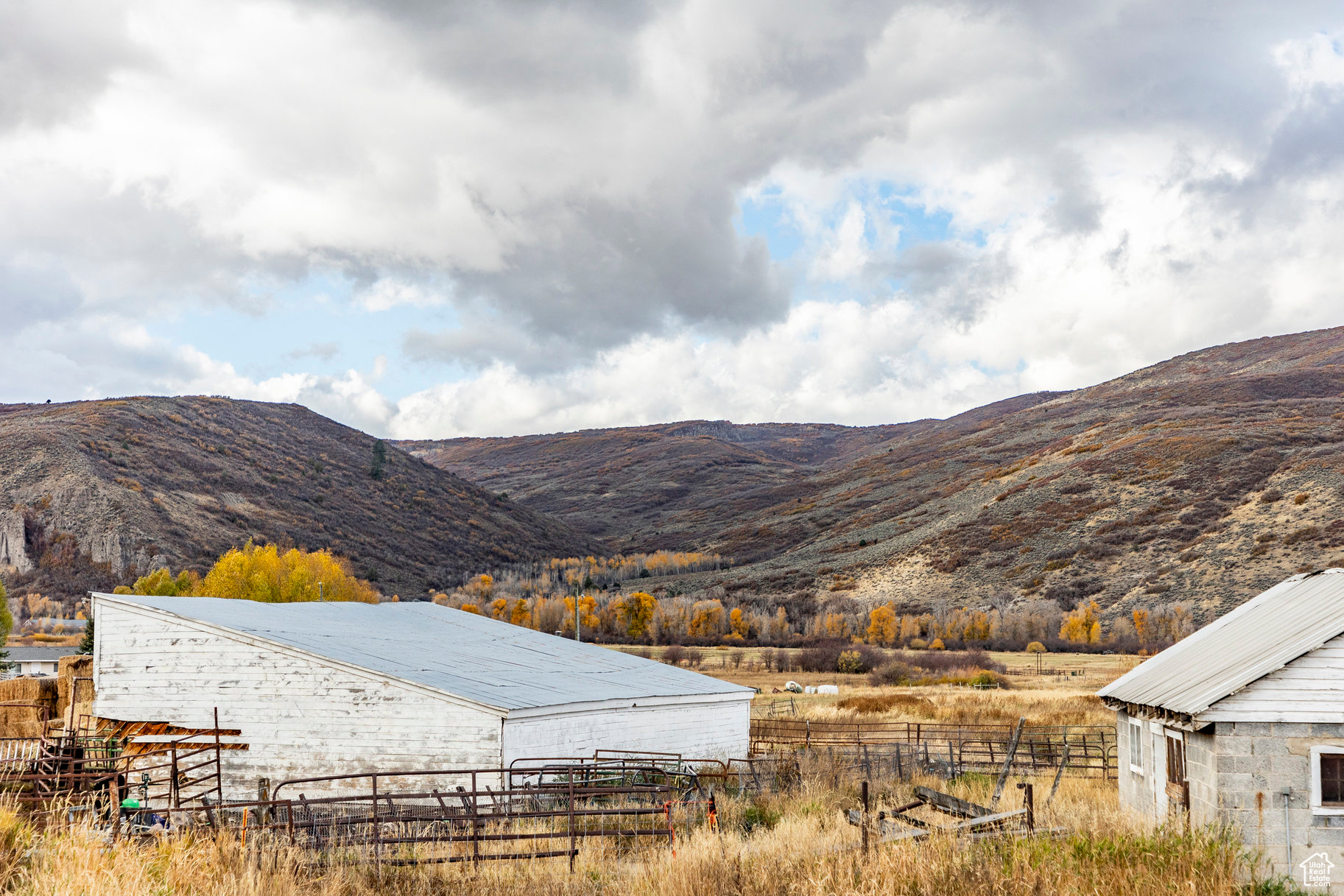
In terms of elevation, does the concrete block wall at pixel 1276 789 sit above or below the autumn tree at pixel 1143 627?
above

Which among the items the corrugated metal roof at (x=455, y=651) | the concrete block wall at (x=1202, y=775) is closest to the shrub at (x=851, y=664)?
the corrugated metal roof at (x=455, y=651)

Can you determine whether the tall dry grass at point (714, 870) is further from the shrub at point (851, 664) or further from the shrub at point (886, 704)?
the shrub at point (851, 664)

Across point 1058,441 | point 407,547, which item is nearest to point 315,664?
point 407,547

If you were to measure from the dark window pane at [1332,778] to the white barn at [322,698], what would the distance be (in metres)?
13.5

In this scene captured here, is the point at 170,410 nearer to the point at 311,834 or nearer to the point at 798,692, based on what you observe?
the point at 798,692

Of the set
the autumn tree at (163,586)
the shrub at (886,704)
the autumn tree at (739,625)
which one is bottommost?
the shrub at (886,704)

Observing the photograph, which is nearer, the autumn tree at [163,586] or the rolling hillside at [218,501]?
the autumn tree at [163,586]

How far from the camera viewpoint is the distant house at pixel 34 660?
55250 millimetres

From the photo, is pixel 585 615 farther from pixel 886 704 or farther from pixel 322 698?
pixel 322 698

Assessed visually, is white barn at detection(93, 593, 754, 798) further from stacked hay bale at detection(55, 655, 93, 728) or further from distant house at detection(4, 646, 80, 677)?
distant house at detection(4, 646, 80, 677)

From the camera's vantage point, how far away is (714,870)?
33.4 ft

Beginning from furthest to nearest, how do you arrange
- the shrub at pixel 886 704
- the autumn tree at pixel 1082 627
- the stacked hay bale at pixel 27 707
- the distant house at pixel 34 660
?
the autumn tree at pixel 1082 627
the distant house at pixel 34 660
the shrub at pixel 886 704
the stacked hay bale at pixel 27 707

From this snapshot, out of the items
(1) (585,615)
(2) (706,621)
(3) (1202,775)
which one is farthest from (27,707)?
(2) (706,621)

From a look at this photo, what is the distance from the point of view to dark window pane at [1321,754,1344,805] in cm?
1445
